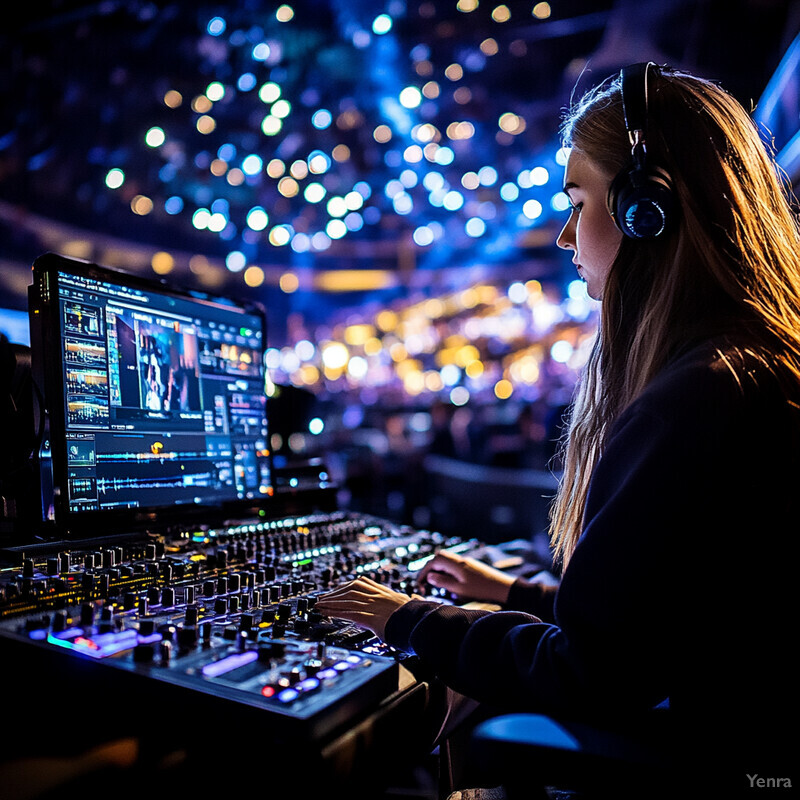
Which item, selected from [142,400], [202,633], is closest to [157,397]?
[142,400]

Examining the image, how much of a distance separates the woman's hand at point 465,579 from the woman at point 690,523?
0.30 metres

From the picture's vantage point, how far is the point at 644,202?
85cm

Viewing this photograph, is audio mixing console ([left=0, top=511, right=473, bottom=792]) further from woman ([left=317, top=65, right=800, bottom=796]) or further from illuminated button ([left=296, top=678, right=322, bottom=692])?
woman ([left=317, top=65, right=800, bottom=796])

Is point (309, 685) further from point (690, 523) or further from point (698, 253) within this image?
point (698, 253)

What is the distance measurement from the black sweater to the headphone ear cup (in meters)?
0.24

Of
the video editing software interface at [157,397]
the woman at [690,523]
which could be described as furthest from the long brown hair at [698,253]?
the video editing software interface at [157,397]

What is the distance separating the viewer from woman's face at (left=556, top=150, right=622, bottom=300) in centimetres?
102

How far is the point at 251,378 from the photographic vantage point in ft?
5.13

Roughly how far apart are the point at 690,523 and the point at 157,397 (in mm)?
1032

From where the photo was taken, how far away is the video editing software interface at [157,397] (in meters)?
1.10

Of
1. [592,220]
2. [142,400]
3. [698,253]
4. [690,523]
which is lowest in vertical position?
[690,523]

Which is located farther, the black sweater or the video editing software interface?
the video editing software interface

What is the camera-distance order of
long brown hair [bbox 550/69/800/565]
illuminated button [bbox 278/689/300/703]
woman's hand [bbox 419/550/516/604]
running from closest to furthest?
illuminated button [bbox 278/689/300/703], long brown hair [bbox 550/69/800/565], woman's hand [bbox 419/550/516/604]

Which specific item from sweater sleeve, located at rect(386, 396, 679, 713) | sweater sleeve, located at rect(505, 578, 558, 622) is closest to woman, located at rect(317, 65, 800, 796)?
sweater sleeve, located at rect(386, 396, 679, 713)
